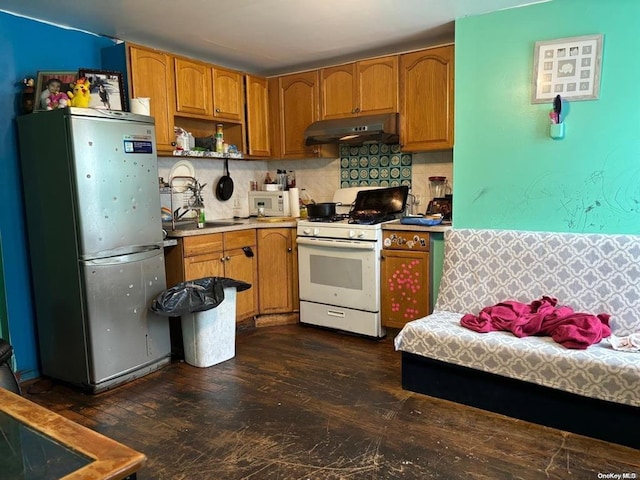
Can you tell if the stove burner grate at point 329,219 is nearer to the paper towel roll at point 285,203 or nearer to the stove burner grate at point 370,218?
the stove burner grate at point 370,218

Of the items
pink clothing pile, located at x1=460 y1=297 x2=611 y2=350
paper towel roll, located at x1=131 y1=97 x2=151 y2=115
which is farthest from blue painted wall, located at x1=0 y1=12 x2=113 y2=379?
pink clothing pile, located at x1=460 y1=297 x2=611 y2=350

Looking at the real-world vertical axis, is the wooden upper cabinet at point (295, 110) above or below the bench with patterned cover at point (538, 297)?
above

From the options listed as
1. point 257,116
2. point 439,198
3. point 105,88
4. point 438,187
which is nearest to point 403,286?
point 439,198

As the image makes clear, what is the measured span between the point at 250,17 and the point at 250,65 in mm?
1256

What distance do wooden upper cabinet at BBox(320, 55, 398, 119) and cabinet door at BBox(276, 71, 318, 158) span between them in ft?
0.36

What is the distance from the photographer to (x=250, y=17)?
9.97 feet

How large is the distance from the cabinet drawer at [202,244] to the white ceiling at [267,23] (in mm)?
1426

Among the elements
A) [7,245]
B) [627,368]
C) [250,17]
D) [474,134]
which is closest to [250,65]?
[250,17]

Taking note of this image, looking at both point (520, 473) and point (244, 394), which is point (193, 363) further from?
point (520, 473)

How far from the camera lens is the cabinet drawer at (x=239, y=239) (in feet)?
12.0

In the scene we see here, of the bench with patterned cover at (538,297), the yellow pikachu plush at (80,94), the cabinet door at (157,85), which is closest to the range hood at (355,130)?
the bench with patterned cover at (538,297)

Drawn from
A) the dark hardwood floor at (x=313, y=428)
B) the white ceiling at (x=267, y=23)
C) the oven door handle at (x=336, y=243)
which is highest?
the white ceiling at (x=267, y=23)

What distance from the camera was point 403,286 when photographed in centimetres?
350

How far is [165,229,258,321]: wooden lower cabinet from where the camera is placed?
11.0 feet
